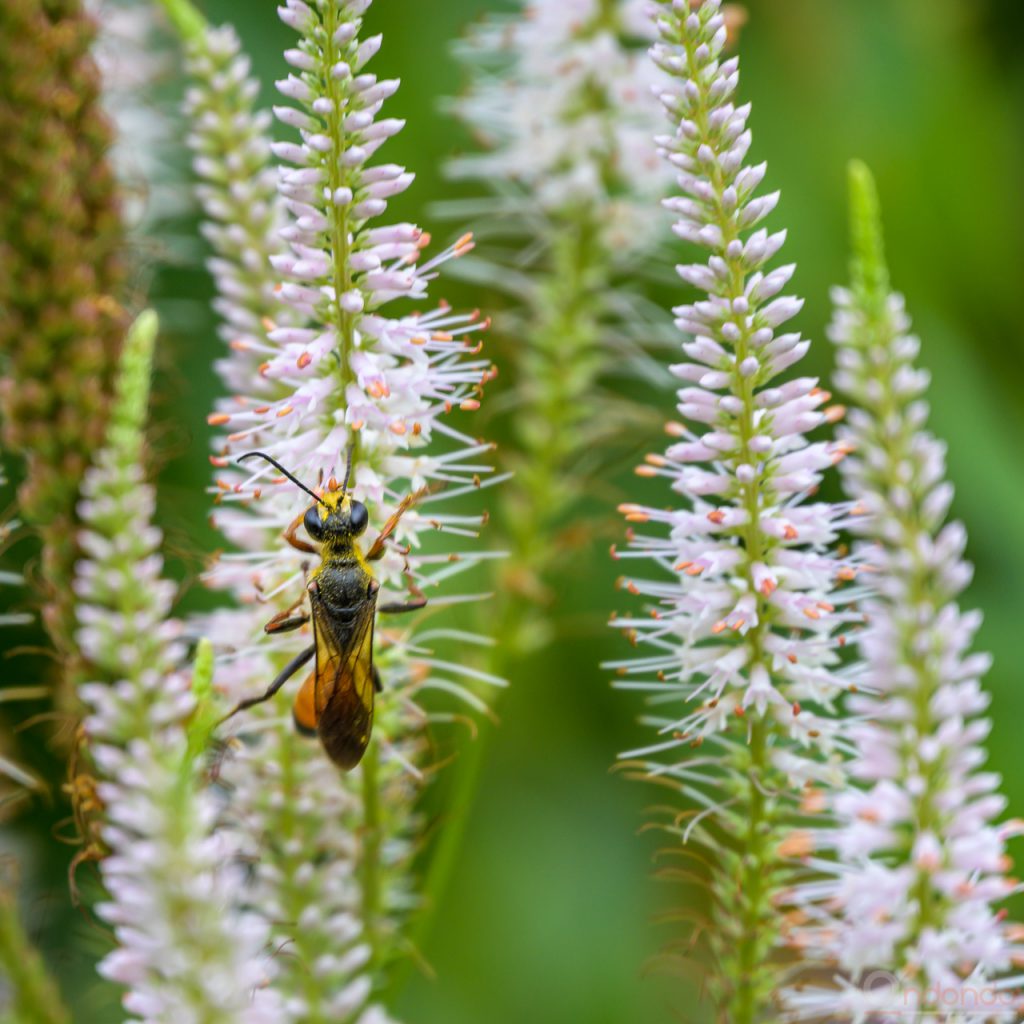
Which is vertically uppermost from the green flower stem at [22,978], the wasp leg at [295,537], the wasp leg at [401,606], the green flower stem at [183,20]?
the green flower stem at [183,20]

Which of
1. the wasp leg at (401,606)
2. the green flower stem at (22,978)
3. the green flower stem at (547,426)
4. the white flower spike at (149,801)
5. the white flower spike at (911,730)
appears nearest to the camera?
the white flower spike at (149,801)

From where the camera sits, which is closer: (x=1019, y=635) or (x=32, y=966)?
(x=32, y=966)

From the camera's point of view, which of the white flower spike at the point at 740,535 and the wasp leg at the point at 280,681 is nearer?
the white flower spike at the point at 740,535

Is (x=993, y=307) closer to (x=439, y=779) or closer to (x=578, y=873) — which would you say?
(x=578, y=873)

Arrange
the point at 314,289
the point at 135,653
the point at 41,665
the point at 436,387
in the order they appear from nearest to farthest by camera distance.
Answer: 1. the point at 135,653
2. the point at 314,289
3. the point at 436,387
4. the point at 41,665

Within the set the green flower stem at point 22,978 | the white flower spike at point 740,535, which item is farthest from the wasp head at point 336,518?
the green flower stem at point 22,978

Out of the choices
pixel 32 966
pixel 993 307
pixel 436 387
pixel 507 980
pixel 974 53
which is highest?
pixel 974 53

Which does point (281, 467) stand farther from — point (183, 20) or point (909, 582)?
point (909, 582)

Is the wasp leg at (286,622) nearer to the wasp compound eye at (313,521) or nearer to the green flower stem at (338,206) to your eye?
the wasp compound eye at (313,521)

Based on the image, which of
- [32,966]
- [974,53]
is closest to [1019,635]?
[974,53]
